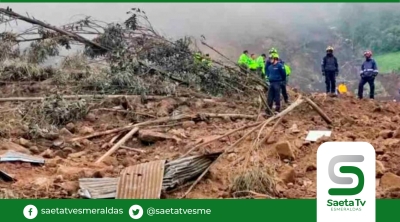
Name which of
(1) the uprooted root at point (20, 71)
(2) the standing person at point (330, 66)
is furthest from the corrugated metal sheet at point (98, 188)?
(2) the standing person at point (330, 66)

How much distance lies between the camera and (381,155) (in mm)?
7527

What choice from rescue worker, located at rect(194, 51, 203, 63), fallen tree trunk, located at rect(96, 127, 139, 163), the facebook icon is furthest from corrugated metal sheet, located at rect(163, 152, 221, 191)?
rescue worker, located at rect(194, 51, 203, 63)

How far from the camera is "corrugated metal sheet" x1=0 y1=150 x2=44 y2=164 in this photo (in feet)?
24.8

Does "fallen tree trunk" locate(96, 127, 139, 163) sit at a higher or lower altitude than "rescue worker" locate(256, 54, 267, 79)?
lower

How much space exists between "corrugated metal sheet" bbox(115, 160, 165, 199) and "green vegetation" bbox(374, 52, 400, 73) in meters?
12.3

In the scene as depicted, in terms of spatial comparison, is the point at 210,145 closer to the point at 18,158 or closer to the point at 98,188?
the point at 98,188

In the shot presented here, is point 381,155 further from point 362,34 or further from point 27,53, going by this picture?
point 362,34

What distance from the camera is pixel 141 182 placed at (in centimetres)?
673

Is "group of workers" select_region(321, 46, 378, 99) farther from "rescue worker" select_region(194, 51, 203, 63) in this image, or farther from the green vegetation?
the green vegetation

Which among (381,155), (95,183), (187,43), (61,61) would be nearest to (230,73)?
(187,43)

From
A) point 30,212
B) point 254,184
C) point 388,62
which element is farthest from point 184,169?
point 388,62

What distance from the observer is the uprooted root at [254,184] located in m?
6.59

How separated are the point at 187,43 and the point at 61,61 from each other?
199cm

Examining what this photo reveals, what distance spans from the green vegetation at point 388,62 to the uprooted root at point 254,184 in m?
12.2
